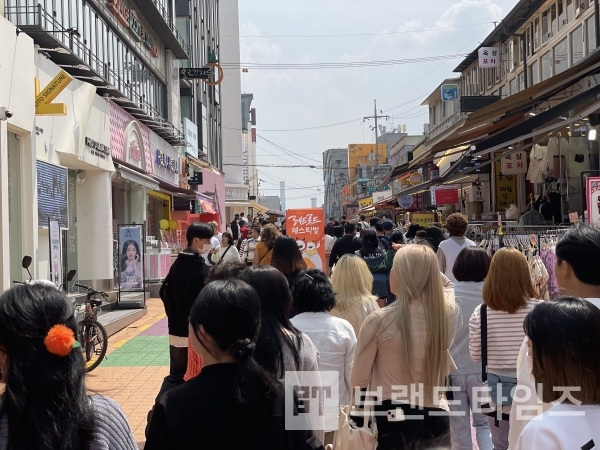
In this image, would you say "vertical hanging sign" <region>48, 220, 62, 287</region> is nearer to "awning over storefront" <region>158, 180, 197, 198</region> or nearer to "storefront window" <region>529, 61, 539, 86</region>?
"awning over storefront" <region>158, 180, 197, 198</region>

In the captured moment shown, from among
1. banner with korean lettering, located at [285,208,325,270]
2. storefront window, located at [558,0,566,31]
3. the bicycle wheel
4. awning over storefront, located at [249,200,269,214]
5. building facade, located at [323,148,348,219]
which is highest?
building facade, located at [323,148,348,219]

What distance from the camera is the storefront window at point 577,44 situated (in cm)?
2120

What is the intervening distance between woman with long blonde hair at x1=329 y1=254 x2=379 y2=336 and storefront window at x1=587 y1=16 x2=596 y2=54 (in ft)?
55.0

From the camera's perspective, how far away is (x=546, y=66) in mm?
24906

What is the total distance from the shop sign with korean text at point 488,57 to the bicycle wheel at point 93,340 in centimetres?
2399

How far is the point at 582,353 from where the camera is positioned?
2209 millimetres

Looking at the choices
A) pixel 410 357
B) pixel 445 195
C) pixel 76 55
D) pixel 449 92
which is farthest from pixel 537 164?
pixel 449 92

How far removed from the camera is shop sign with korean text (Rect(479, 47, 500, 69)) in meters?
30.2

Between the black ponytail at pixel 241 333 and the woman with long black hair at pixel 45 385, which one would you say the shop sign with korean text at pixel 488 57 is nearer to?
the black ponytail at pixel 241 333

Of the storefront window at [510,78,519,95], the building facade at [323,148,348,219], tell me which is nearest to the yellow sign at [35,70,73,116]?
the storefront window at [510,78,519,95]

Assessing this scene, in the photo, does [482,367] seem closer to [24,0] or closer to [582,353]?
[582,353]

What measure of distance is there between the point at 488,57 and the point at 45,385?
3040cm

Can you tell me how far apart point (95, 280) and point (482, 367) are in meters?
14.2

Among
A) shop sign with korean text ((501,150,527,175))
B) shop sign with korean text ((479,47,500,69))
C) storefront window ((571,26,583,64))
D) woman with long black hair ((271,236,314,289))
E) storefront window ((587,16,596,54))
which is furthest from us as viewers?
shop sign with korean text ((479,47,500,69))
